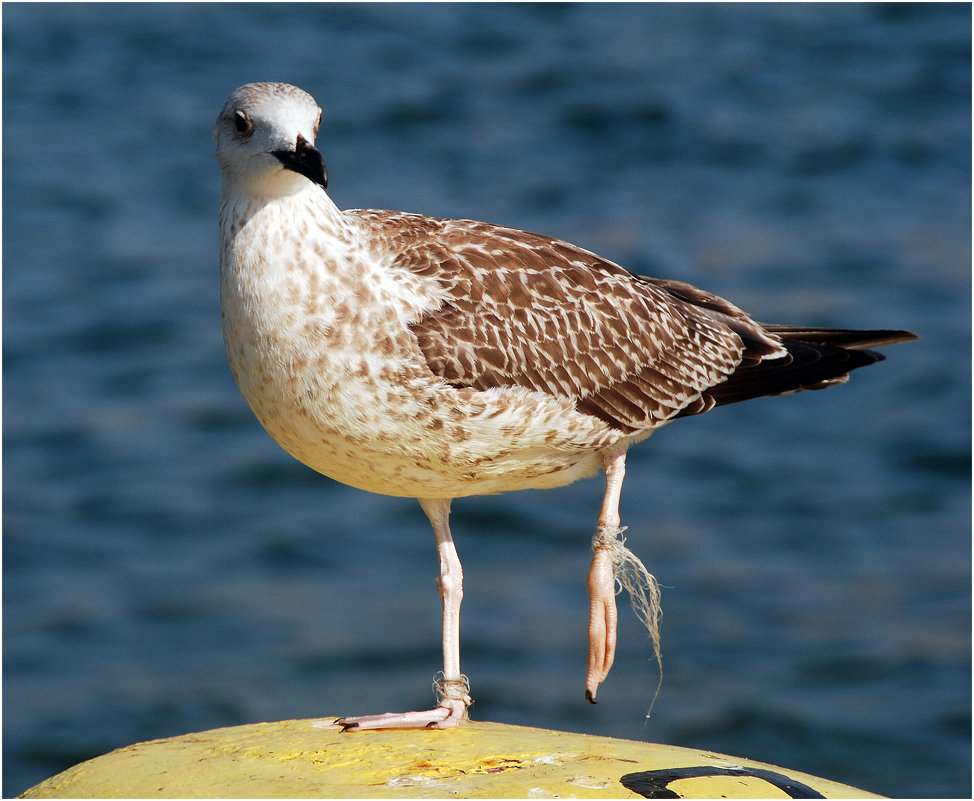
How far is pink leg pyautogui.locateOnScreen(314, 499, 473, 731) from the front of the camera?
6555mm

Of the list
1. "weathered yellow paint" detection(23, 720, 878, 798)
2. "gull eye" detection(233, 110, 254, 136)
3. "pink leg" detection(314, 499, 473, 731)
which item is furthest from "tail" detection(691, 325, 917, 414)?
"gull eye" detection(233, 110, 254, 136)

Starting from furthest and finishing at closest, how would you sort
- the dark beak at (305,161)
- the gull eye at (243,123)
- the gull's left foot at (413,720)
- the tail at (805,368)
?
the tail at (805,368) → the gull's left foot at (413,720) → the gull eye at (243,123) → the dark beak at (305,161)

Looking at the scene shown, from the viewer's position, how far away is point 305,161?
5.46 m

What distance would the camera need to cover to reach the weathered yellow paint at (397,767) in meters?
5.73

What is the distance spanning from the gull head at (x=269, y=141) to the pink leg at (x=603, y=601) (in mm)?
2208

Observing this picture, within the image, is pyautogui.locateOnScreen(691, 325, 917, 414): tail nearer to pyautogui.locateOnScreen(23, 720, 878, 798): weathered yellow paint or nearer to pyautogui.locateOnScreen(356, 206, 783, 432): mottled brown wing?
pyautogui.locateOnScreen(356, 206, 783, 432): mottled brown wing

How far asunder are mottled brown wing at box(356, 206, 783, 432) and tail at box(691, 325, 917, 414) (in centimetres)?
7

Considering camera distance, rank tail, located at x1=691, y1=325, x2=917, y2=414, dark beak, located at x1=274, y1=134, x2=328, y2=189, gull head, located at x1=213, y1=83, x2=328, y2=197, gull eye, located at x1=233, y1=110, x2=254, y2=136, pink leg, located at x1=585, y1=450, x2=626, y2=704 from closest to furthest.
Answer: dark beak, located at x1=274, y1=134, x2=328, y2=189, gull head, located at x1=213, y1=83, x2=328, y2=197, gull eye, located at x1=233, y1=110, x2=254, y2=136, pink leg, located at x1=585, y1=450, x2=626, y2=704, tail, located at x1=691, y1=325, x2=917, y2=414

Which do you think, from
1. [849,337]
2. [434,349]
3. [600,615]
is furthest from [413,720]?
[849,337]

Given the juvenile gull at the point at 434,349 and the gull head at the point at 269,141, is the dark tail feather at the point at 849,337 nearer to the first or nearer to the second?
the juvenile gull at the point at 434,349

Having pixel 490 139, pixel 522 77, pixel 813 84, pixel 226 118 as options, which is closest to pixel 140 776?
pixel 226 118

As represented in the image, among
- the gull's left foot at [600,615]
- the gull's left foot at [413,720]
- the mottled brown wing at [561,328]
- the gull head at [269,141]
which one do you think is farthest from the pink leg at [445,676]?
the gull head at [269,141]

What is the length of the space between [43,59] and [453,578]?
21266mm

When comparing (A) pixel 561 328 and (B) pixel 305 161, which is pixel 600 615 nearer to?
(A) pixel 561 328
